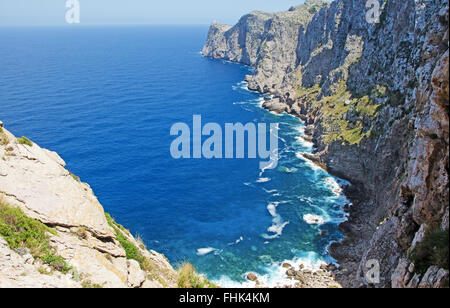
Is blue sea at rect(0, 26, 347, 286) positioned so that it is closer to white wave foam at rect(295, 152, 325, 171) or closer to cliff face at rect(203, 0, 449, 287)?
white wave foam at rect(295, 152, 325, 171)

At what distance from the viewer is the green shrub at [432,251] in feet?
71.8

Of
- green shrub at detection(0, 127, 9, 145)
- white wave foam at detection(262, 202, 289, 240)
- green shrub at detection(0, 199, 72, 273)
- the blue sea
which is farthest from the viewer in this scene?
white wave foam at detection(262, 202, 289, 240)

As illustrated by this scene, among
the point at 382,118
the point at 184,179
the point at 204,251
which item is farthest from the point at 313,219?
the point at 184,179

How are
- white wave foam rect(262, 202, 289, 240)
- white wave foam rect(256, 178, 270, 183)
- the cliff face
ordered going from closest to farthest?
the cliff face
white wave foam rect(262, 202, 289, 240)
white wave foam rect(256, 178, 270, 183)

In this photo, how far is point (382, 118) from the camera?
8094 cm

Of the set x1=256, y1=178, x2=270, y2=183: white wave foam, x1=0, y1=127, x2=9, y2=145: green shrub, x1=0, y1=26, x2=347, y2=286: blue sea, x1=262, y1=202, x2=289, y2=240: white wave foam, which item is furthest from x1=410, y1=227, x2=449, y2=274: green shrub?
x1=256, y1=178, x2=270, y2=183: white wave foam

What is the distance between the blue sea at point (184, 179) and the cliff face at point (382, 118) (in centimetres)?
681

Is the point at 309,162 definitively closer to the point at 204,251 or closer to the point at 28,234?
the point at 204,251

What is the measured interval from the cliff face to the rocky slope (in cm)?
2079

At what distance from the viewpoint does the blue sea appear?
6662cm

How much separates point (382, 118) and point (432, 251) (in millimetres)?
63549

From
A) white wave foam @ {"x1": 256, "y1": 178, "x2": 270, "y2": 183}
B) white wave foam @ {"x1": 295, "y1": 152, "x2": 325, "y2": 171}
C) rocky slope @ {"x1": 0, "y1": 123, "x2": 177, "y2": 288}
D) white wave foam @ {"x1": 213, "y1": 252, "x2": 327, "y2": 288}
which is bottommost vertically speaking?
white wave foam @ {"x1": 213, "y1": 252, "x2": 327, "y2": 288}

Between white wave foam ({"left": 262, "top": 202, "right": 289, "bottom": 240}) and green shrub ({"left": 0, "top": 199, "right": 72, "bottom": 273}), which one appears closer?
green shrub ({"left": 0, "top": 199, "right": 72, "bottom": 273})

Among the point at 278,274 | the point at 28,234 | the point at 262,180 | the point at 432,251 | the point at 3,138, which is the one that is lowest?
the point at 278,274
